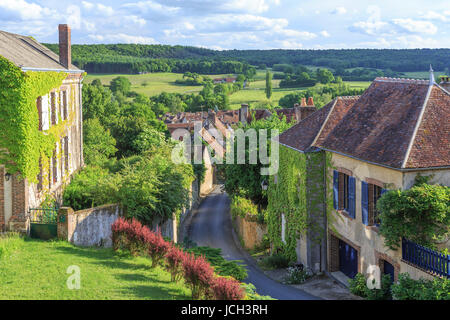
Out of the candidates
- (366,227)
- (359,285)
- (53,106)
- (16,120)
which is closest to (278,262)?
(359,285)

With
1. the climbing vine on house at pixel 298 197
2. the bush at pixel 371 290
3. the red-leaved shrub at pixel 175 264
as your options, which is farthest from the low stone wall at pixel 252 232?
the red-leaved shrub at pixel 175 264

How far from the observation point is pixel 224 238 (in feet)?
122

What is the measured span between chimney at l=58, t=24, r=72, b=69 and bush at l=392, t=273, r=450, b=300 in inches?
942

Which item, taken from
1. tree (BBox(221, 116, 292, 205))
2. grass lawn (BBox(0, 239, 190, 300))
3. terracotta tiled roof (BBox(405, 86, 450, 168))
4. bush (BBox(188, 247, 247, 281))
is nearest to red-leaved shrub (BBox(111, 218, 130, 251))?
grass lawn (BBox(0, 239, 190, 300))

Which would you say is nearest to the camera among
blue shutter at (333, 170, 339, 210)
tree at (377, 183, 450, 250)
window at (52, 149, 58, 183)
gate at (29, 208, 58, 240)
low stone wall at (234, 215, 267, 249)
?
tree at (377, 183, 450, 250)

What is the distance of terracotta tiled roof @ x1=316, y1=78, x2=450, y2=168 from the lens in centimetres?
1848

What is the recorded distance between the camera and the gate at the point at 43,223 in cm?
2095

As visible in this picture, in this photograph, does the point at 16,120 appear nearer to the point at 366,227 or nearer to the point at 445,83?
the point at 366,227

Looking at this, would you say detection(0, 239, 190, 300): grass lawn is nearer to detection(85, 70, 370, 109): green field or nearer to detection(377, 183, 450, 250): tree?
detection(377, 183, 450, 250): tree

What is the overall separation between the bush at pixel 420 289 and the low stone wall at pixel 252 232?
16.3 metres

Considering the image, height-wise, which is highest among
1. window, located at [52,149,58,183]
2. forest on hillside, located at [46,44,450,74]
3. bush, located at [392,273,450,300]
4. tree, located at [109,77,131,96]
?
forest on hillside, located at [46,44,450,74]

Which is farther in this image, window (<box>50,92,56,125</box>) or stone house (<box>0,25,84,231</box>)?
window (<box>50,92,56,125</box>)
